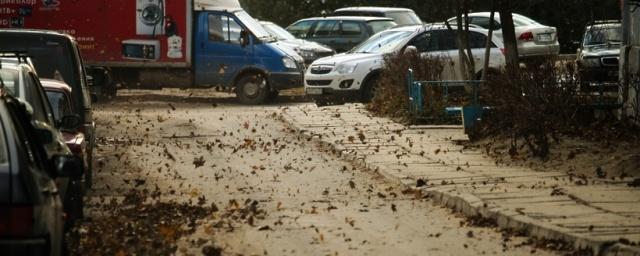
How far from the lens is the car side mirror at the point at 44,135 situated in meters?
8.10

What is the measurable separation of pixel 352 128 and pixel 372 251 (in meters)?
10.3

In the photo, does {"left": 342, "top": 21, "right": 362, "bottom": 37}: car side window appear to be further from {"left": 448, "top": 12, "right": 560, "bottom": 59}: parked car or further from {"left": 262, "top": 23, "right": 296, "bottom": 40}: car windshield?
{"left": 448, "top": 12, "right": 560, "bottom": 59}: parked car

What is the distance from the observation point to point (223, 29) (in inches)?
1107

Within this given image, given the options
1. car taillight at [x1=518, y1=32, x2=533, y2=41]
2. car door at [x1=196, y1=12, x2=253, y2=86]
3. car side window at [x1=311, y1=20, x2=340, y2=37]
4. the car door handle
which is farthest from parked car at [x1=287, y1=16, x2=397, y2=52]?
the car door handle

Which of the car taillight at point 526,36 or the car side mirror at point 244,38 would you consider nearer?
the car side mirror at point 244,38


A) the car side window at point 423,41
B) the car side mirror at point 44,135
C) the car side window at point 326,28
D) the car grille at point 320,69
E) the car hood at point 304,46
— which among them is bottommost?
the car grille at point 320,69

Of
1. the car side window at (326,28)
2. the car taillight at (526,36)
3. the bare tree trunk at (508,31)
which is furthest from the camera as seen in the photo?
the car side window at (326,28)

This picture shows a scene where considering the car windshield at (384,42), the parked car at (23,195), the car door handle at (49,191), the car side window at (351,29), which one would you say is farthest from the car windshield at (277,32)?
the parked car at (23,195)

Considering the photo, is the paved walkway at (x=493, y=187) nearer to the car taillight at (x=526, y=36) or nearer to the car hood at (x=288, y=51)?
the car hood at (x=288, y=51)

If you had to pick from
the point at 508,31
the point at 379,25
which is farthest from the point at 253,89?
the point at 379,25

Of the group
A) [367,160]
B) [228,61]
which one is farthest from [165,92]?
[367,160]

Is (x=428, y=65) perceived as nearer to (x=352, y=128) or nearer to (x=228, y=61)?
(x=352, y=128)

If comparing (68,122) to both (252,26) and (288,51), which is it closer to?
(252,26)

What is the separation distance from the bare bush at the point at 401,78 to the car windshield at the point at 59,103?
30.1ft
